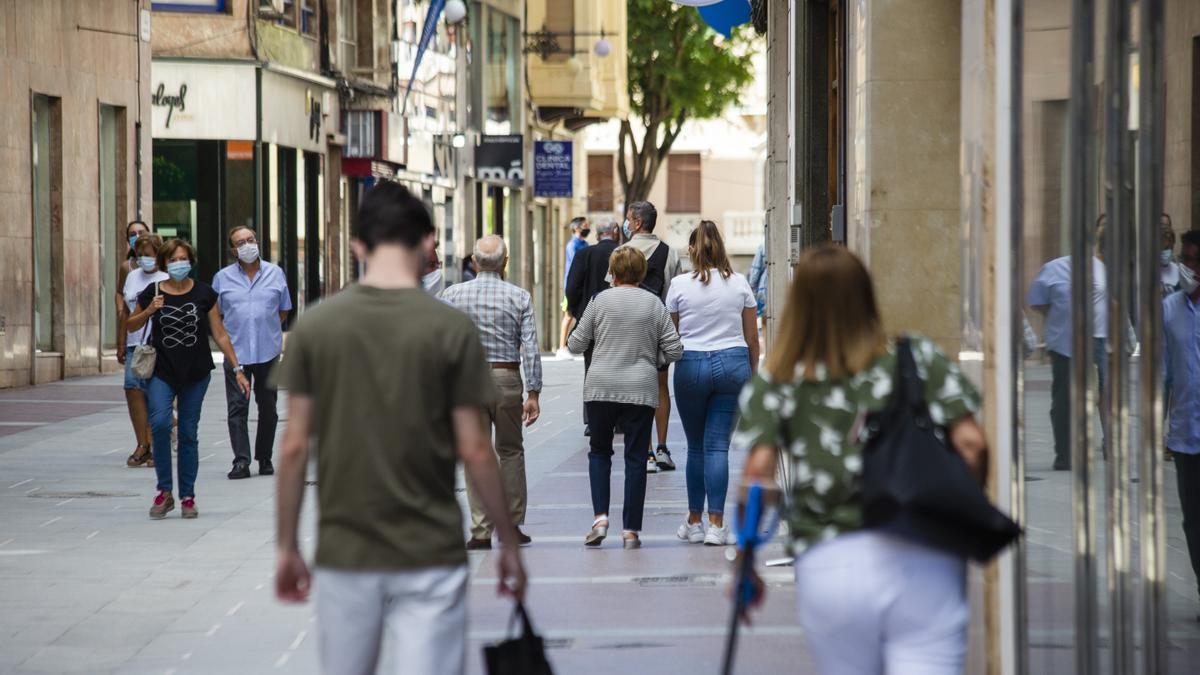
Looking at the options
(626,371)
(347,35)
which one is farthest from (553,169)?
(626,371)

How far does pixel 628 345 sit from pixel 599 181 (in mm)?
69198

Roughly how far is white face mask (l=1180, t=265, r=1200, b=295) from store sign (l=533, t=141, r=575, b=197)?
40.0 m

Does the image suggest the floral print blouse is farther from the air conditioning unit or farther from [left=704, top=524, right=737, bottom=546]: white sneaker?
the air conditioning unit

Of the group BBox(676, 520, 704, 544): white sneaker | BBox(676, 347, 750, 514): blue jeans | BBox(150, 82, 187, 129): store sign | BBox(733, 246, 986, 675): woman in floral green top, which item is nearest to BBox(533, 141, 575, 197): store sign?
BBox(150, 82, 187, 129): store sign

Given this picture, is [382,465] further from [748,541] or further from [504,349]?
[504,349]

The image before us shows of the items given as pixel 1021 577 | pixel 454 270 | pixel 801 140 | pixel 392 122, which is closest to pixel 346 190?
pixel 392 122

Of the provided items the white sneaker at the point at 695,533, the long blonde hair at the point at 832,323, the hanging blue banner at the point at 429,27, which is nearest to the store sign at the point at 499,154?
the hanging blue banner at the point at 429,27

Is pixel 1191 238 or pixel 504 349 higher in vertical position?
pixel 1191 238

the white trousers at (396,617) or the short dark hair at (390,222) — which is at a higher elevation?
the short dark hair at (390,222)

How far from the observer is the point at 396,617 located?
15.0 ft

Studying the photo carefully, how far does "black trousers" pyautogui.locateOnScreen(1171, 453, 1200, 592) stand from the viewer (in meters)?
4.81

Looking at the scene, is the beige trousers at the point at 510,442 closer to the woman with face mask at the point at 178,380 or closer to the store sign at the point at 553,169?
the woman with face mask at the point at 178,380

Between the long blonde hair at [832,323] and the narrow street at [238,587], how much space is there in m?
1.98

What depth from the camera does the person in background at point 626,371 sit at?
1043 centimetres
